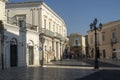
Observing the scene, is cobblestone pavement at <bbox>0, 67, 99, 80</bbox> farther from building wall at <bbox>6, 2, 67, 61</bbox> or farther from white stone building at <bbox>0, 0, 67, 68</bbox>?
building wall at <bbox>6, 2, 67, 61</bbox>

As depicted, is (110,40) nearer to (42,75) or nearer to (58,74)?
(58,74)

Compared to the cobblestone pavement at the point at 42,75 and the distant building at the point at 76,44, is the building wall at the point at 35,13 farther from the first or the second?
the distant building at the point at 76,44

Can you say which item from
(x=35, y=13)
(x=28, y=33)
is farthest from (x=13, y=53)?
(x=35, y=13)

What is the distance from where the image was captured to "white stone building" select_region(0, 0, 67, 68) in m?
34.1

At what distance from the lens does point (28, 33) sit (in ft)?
131

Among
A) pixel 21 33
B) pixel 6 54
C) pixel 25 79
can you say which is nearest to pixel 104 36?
pixel 21 33

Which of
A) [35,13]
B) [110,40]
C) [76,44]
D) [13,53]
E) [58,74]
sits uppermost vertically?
[35,13]

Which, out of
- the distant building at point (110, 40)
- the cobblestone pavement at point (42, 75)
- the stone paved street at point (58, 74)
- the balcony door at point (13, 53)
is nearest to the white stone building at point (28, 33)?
the balcony door at point (13, 53)

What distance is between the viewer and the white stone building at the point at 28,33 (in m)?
34.1

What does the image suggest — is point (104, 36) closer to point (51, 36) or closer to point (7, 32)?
point (51, 36)

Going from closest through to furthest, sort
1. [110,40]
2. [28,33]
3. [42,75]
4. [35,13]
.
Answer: [42,75], [28,33], [35,13], [110,40]

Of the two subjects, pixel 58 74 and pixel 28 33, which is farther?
pixel 28 33

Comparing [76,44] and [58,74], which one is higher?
[76,44]

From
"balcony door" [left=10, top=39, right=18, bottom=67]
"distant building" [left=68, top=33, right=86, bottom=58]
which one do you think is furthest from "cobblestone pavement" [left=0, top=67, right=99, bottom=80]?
"distant building" [left=68, top=33, right=86, bottom=58]
